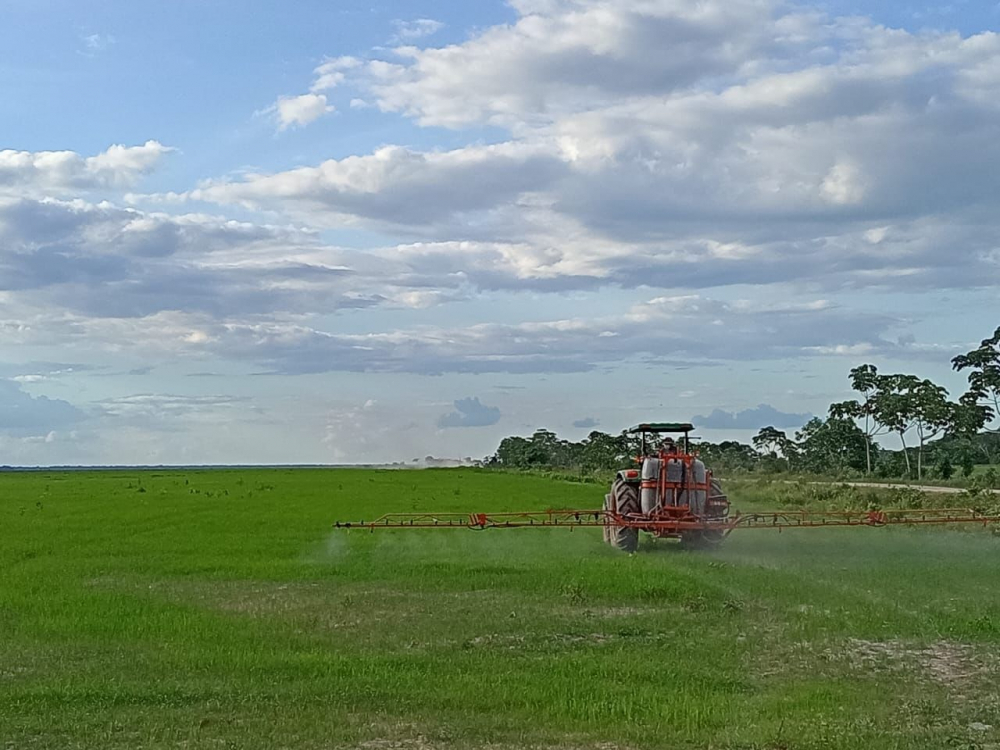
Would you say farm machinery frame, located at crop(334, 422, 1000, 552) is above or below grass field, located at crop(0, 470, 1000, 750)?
above

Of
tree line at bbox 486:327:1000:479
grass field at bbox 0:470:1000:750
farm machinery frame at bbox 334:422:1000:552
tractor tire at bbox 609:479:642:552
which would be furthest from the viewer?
tree line at bbox 486:327:1000:479

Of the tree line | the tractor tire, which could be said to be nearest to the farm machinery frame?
the tractor tire

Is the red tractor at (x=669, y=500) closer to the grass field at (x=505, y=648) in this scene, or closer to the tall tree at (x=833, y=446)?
the grass field at (x=505, y=648)

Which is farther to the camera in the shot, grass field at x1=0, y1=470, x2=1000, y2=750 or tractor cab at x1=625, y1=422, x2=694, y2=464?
tractor cab at x1=625, y1=422, x2=694, y2=464

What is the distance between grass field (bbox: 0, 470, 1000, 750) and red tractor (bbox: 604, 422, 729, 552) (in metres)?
0.61

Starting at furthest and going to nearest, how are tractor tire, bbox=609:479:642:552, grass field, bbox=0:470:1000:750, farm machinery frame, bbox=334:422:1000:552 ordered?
1. tractor tire, bbox=609:479:642:552
2. farm machinery frame, bbox=334:422:1000:552
3. grass field, bbox=0:470:1000:750

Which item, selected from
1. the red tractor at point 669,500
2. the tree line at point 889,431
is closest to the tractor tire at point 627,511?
the red tractor at point 669,500

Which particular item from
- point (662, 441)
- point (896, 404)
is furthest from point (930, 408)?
point (662, 441)

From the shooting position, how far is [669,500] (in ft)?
68.8

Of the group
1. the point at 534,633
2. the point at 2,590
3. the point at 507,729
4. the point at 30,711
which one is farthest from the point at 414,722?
the point at 2,590

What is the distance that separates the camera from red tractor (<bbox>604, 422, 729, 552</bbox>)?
67.9ft

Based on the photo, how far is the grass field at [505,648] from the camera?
8.72 m

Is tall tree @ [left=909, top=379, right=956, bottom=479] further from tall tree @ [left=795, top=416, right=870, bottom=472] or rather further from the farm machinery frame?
the farm machinery frame

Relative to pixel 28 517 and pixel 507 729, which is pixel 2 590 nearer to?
pixel 507 729
